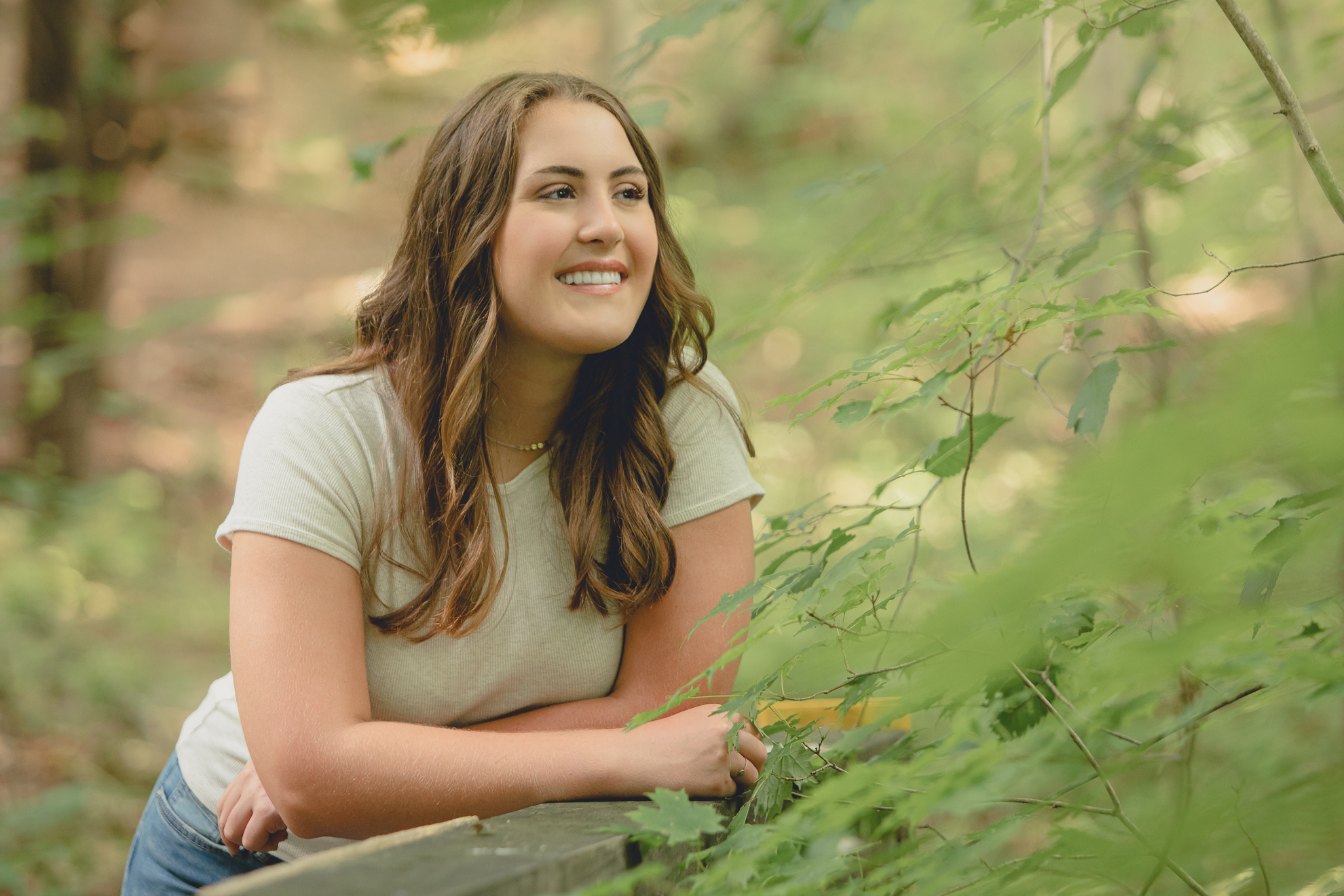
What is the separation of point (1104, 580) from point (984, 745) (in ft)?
0.97

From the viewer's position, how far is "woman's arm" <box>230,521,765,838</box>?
1.26m

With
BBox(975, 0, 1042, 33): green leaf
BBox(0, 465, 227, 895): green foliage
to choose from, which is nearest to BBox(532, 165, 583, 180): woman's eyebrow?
BBox(975, 0, 1042, 33): green leaf

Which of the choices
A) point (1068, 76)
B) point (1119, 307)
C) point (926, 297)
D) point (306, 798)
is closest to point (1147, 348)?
point (1119, 307)

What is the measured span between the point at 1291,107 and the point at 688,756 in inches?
40.1

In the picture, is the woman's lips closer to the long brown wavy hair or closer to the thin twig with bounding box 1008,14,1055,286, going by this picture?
the long brown wavy hair

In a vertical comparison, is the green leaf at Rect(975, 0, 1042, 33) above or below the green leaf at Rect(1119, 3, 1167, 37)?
below

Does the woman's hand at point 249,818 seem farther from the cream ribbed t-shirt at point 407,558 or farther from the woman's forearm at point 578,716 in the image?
the woman's forearm at point 578,716

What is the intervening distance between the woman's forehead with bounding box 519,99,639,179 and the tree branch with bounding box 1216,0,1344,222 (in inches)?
34.0

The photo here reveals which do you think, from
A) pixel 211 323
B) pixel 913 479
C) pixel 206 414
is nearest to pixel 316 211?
pixel 211 323

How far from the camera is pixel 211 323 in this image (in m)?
7.83

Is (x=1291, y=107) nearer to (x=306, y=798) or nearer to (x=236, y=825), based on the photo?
(x=306, y=798)

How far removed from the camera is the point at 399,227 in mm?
2090

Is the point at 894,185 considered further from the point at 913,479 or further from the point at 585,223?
the point at 585,223

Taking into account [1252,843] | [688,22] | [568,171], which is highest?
[688,22]
